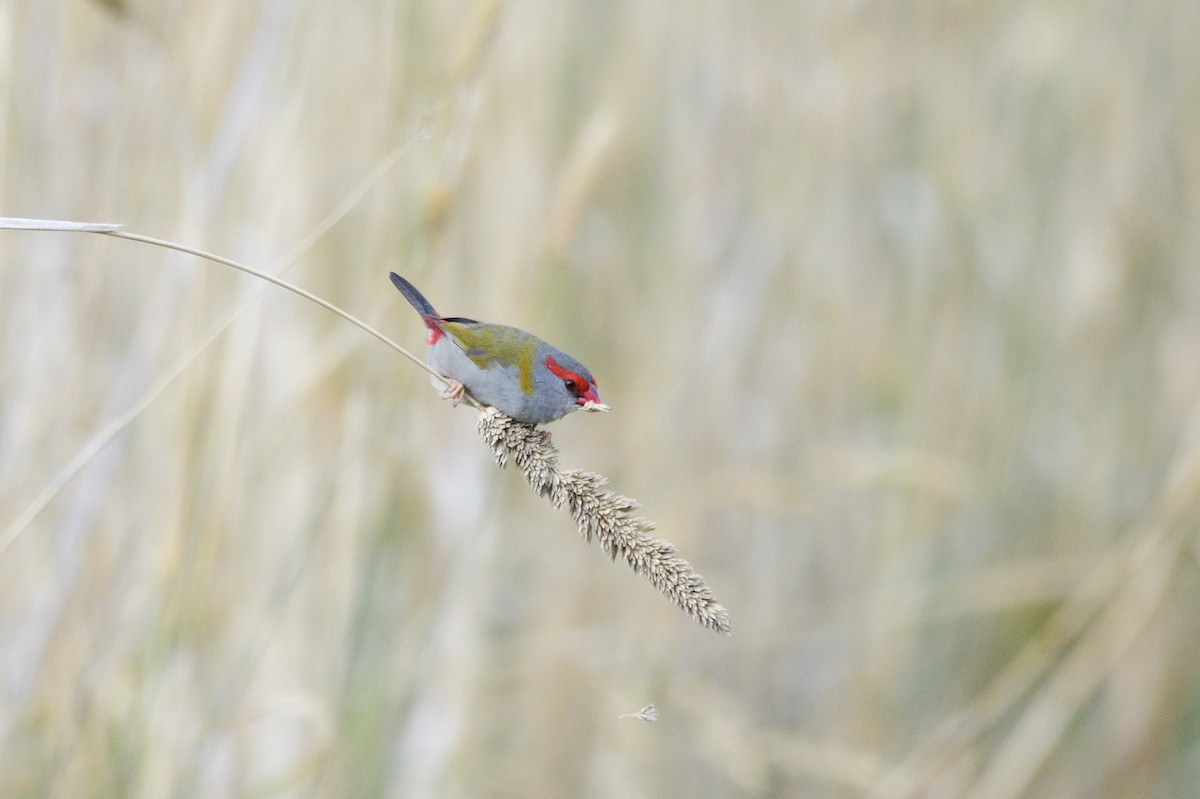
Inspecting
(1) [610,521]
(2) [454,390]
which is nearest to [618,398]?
(2) [454,390]

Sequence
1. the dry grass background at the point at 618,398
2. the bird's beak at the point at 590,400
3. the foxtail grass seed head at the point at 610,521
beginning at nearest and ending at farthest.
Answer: the foxtail grass seed head at the point at 610,521
the bird's beak at the point at 590,400
the dry grass background at the point at 618,398

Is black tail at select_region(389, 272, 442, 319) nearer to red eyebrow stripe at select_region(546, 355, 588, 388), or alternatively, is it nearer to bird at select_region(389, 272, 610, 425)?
Result: bird at select_region(389, 272, 610, 425)

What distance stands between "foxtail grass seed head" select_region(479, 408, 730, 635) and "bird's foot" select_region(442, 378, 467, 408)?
0.16 meters

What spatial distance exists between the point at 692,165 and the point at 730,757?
1.55m

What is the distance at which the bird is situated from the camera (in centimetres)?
138

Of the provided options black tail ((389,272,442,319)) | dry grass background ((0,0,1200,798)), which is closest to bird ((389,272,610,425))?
black tail ((389,272,442,319))

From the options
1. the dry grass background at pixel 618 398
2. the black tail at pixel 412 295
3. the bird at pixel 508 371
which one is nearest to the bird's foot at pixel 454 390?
the bird at pixel 508 371

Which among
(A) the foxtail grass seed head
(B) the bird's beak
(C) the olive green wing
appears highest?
(C) the olive green wing

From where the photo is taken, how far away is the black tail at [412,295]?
1422mm

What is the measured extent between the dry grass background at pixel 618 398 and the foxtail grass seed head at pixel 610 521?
46cm

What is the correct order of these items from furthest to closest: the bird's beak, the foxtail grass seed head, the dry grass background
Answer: the dry grass background
the bird's beak
the foxtail grass seed head

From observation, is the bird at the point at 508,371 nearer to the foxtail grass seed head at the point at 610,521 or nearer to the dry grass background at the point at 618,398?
the foxtail grass seed head at the point at 610,521

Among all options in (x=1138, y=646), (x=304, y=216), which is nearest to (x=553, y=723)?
(x=304, y=216)

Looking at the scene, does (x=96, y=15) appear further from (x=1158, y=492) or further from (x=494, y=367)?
(x=1158, y=492)
